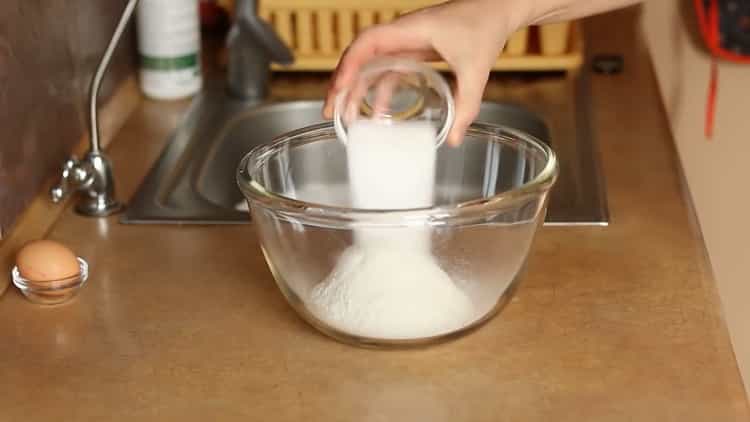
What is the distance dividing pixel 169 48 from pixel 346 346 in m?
0.69

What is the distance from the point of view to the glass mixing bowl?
A: 0.85 m

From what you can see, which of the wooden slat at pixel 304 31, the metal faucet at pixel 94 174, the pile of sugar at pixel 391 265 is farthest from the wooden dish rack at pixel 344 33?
the pile of sugar at pixel 391 265

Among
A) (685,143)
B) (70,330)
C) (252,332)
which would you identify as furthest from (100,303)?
(685,143)

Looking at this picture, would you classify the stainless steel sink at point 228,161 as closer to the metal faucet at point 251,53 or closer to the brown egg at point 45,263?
the metal faucet at point 251,53

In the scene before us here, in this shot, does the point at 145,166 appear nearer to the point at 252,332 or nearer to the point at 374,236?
the point at 252,332

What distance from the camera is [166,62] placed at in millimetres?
1488

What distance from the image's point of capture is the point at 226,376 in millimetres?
874

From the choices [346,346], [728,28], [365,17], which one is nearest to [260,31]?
[365,17]

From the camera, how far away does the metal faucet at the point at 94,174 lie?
1.12 meters

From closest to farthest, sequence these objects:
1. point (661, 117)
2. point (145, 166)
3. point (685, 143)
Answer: point (145, 166) → point (661, 117) → point (685, 143)

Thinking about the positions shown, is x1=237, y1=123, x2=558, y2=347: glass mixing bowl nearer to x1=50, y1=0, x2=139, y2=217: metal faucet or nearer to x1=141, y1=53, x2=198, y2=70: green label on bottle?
x1=50, y1=0, x2=139, y2=217: metal faucet

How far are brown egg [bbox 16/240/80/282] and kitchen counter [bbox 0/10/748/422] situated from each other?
0.11 feet

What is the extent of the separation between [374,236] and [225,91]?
76 centimetres

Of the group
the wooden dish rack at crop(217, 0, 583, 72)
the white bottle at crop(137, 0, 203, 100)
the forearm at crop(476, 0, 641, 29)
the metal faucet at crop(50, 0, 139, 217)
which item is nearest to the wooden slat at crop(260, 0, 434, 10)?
the wooden dish rack at crop(217, 0, 583, 72)
